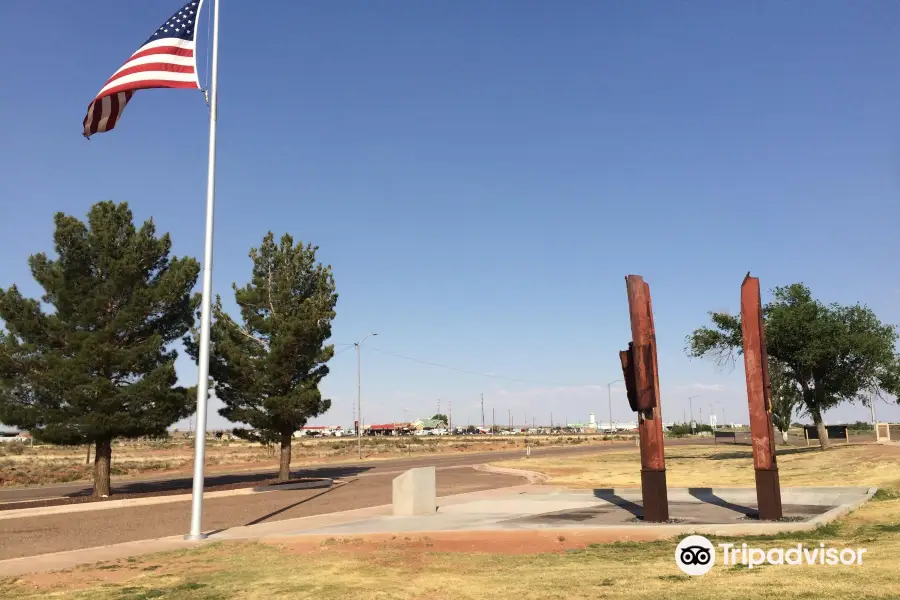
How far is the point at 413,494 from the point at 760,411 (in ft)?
28.5

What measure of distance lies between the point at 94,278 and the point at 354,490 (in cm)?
1309

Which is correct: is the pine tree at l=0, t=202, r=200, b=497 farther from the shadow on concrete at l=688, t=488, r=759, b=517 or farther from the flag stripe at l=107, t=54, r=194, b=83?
the shadow on concrete at l=688, t=488, r=759, b=517

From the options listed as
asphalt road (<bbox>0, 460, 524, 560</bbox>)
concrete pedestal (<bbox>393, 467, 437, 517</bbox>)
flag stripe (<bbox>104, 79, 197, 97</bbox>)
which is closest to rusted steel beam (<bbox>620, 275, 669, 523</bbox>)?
concrete pedestal (<bbox>393, 467, 437, 517</bbox>)

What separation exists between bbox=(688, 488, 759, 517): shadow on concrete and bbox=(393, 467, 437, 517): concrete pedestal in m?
7.61

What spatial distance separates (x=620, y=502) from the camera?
65.2 ft

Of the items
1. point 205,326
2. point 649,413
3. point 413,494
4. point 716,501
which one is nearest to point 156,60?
point 205,326

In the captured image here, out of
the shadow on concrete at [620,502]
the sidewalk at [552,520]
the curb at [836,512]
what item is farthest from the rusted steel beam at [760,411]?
the shadow on concrete at [620,502]

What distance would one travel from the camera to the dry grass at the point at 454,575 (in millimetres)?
8414

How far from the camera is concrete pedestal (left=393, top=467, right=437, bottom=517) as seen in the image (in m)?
18.3

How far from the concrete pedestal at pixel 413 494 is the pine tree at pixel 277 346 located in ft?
48.5

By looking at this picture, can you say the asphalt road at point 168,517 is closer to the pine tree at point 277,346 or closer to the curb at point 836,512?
the pine tree at point 277,346

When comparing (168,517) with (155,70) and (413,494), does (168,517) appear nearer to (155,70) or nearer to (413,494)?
(413,494)

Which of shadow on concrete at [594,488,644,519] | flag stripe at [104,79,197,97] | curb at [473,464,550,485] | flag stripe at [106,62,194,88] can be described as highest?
flag stripe at [106,62,194,88]

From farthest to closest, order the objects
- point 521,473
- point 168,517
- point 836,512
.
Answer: point 521,473
point 168,517
point 836,512
